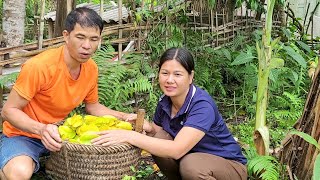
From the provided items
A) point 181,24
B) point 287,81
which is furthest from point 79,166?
point 287,81

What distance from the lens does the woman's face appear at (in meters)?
2.82

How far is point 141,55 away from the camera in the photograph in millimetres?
4801

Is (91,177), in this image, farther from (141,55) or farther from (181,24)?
(181,24)

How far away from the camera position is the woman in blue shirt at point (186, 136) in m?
2.74

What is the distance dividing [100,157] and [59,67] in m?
0.67

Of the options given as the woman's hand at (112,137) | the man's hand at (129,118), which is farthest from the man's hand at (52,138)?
the man's hand at (129,118)

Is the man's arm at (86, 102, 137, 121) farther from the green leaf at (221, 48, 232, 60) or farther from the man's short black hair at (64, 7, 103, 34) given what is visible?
the green leaf at (221, 48, 232, 60)

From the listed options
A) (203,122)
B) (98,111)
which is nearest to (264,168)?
(203,122)

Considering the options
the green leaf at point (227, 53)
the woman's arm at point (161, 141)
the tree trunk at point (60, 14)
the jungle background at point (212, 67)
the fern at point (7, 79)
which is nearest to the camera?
the woman's arm at point (161, 141)

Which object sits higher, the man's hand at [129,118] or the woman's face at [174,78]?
the woman's face at [174,78]

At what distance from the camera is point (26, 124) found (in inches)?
108

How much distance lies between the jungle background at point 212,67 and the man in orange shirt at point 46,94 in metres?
0.54

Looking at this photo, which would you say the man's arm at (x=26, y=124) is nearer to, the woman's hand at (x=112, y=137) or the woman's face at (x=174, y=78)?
the woman's hand at (x=112, y=137)

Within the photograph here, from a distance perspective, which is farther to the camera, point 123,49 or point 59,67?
point 123,49
